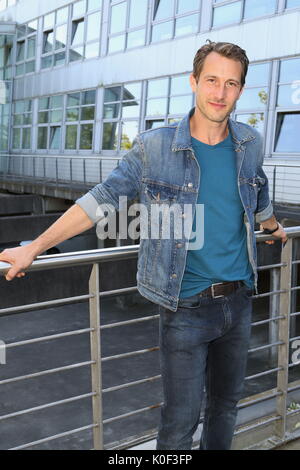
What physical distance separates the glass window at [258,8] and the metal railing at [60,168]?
5.68 m

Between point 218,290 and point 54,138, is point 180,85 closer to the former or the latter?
point 54,138

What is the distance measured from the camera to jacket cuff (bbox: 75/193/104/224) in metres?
1.94

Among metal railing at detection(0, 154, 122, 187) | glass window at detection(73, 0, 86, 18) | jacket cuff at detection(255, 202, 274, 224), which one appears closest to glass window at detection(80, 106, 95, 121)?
metal railing at detection(0, 154, 122, 187)

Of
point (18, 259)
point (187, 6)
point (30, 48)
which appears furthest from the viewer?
point (30, 48)

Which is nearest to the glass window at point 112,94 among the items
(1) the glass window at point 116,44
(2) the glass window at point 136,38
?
(1) the glass window at point 116,44

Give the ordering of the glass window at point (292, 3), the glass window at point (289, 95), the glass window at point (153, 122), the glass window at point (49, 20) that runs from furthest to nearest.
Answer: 1. the glass window at point (49, 20)
2. the glass window at point (153, 122)
3. the glass window at point (289, 95)
4. the glass window at point (292, 3)

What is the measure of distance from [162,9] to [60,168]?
706cm

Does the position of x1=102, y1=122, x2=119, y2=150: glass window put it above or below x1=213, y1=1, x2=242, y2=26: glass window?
below

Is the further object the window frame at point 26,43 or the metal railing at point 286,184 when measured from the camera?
the window frame at point 26,43

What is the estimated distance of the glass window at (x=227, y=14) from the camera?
44.0ft

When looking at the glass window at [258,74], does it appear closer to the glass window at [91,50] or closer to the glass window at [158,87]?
the glass window at [158,87]

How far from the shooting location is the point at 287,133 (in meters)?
12.5

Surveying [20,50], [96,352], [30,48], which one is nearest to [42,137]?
[30,48]

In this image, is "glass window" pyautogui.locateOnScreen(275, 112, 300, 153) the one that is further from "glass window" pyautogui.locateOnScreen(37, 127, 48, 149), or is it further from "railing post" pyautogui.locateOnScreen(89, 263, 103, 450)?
"glass window" pyautogui.locateOnScreen(37, 127, 48, 149)
